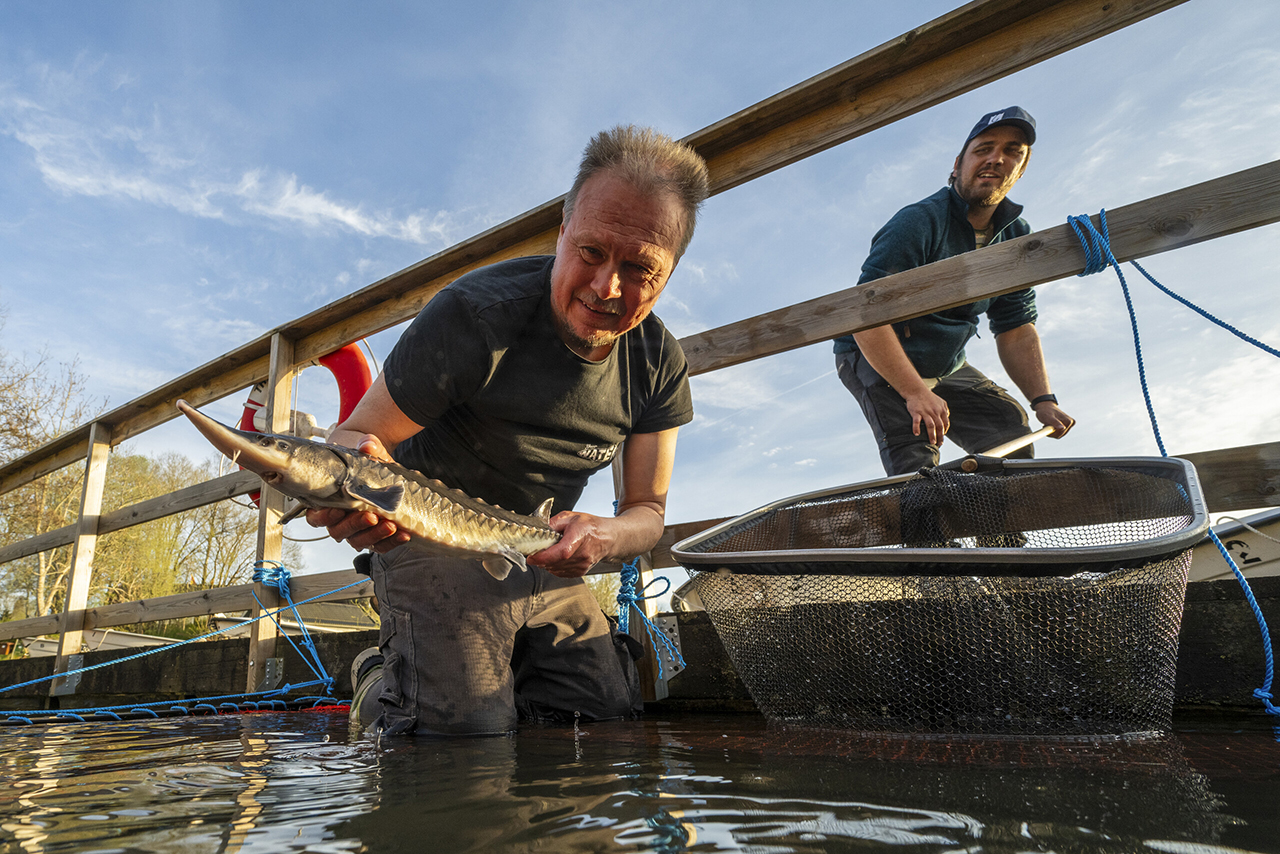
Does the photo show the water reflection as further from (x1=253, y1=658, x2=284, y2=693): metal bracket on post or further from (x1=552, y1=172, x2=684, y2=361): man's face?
(x1=253, y1=658, x2=284, y2=693): metal bracket on post

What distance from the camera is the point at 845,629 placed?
2283mm

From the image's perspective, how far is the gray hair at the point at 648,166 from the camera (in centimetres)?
246

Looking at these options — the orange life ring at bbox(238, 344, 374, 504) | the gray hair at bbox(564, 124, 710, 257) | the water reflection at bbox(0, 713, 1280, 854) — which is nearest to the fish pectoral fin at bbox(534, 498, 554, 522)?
the water reflection at bbox(0, 713, 1280, 854)

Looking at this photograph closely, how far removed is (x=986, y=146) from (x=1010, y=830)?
3.53 metres

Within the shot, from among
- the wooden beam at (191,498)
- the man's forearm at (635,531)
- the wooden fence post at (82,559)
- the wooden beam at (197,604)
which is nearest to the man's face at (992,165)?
the man's forearm at (635,531)

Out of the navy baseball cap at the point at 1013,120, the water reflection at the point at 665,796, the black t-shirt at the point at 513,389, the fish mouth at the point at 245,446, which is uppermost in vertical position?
the navy baseball cap at the point at 1013,120

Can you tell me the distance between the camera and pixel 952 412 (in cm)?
400

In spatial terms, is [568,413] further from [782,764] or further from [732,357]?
[782,764]

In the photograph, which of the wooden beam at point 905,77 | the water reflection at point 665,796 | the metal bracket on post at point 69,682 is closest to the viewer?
the water reflection at point 665,796

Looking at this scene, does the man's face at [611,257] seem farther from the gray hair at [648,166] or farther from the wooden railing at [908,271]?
the wooden railing at [908,271]

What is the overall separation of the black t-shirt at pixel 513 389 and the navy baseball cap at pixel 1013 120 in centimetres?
206

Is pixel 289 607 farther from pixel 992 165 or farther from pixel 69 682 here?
pixel 992 165

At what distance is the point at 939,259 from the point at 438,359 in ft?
8.09

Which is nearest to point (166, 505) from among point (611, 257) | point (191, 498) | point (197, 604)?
point (191, 498)
